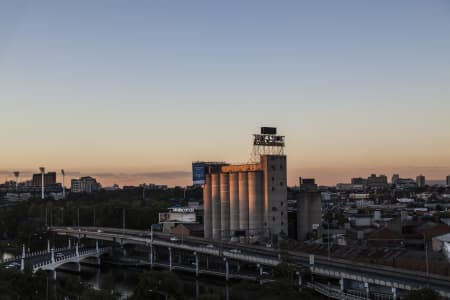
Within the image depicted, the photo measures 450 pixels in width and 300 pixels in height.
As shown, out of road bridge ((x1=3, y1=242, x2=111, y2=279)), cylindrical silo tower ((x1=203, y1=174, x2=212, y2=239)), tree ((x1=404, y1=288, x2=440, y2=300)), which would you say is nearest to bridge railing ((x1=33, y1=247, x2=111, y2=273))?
road bridge ((x1=3, y1=242, x2=111, y2=279))

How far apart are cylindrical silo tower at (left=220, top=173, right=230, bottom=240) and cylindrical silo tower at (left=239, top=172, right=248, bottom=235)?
12.2 feet

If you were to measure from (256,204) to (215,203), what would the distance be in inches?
466

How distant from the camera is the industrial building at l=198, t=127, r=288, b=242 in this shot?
8688 centimetres

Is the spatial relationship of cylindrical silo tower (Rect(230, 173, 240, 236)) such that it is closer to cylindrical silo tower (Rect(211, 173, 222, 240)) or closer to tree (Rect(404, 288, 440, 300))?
cylindrical silo tower (Rect(211, 173, 222, 240))

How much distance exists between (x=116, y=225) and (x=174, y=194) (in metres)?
57.8

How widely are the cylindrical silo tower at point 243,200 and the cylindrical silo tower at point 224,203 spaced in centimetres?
371

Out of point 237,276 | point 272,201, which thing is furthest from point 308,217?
point 237,276

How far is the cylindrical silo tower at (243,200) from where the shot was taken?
90.4 metres

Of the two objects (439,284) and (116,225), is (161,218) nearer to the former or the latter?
(116,225)

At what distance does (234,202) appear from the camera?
93750 millimetres

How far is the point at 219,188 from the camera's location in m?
98.1

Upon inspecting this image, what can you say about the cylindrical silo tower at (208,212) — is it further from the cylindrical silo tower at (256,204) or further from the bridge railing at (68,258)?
the bridge railing at (68,258)

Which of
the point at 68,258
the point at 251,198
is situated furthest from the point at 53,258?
the point at 251,198

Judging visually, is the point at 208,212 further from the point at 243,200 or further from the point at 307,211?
the point at 307,211
